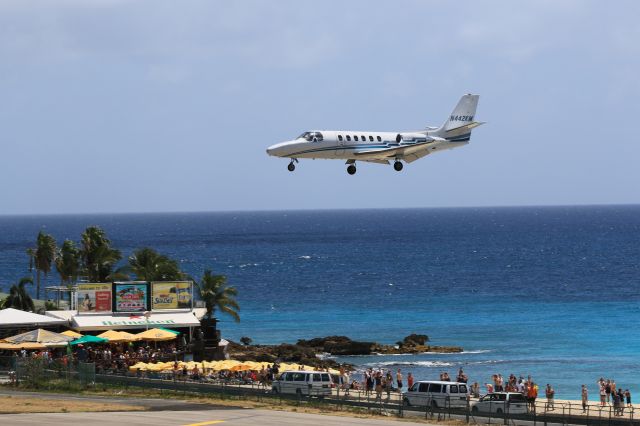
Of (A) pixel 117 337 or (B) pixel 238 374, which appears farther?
(A) pixel 117 337

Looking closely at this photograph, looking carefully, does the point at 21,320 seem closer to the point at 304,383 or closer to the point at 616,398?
the point at 304,383

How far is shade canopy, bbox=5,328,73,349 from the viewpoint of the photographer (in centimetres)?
5003

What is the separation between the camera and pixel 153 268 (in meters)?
73.2

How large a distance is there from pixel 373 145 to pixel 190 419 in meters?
23.6

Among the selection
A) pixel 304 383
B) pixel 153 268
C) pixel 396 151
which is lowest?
pixel 304 383

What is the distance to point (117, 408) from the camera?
40094 millimetres

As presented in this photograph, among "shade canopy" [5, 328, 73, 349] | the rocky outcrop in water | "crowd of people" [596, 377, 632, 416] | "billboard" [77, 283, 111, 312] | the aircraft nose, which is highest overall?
the aircraft nose

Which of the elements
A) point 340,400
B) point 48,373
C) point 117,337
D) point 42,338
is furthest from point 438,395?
point 42,338

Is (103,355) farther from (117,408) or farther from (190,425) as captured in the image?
(190,425)

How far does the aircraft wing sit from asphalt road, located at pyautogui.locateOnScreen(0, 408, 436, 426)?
19.6m

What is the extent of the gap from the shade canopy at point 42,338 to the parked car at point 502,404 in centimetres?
2049

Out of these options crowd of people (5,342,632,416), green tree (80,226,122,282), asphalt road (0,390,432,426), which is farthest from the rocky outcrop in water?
asphalt road (0,390,432,426)

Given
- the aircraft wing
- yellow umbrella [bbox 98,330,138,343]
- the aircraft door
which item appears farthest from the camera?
the aircraft wing

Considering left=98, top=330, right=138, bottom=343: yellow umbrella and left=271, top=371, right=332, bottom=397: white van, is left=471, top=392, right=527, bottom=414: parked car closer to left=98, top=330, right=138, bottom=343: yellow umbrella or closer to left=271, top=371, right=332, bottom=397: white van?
left=271, top=371, right=332, bottom=397: white van
